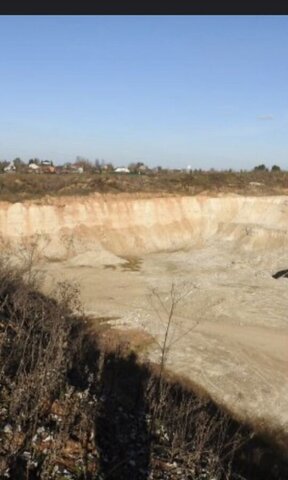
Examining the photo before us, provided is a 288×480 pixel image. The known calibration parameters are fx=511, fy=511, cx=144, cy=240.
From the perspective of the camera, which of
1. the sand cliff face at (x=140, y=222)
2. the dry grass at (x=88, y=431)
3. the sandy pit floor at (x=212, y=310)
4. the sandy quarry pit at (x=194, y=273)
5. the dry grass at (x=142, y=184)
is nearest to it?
the dry grass at (x=88, y=431)

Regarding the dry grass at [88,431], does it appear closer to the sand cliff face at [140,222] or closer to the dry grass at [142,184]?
the sand cliff face at [140,222]

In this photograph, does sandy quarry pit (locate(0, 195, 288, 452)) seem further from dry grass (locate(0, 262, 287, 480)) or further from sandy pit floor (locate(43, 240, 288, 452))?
dry grass (locate(0, 262, 287, 480))

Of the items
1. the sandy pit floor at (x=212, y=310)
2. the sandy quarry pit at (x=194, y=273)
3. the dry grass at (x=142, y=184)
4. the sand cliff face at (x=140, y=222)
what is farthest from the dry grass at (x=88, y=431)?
the dry grass at (x=142, y=184)

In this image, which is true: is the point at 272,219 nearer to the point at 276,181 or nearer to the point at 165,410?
the point at 276,181

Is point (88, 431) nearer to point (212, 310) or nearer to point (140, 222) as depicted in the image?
point (212, 310)

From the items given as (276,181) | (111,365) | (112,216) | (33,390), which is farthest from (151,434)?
(276,181)

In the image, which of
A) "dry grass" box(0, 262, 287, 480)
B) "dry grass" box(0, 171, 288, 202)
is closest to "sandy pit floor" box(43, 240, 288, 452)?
"dry grass" box(0, 262, 287, 480)
